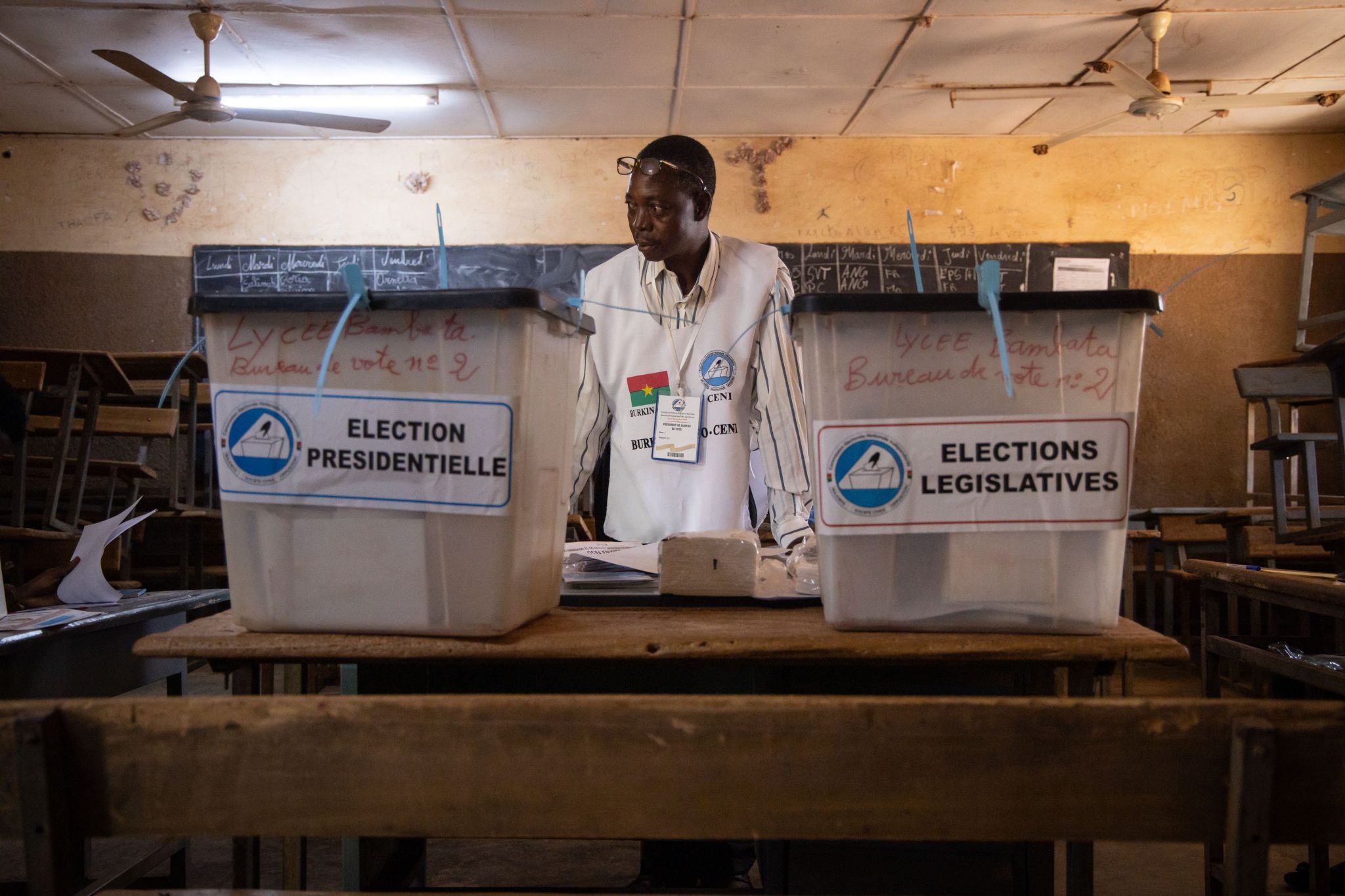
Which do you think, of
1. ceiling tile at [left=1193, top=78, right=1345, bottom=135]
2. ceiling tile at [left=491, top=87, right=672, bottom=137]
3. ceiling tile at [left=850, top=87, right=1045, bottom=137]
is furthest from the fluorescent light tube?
ceiling tile at [left=1193, top=78, right=1345, bottom=135]

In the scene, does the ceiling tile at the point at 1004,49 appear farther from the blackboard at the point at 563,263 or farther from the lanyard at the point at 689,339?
the lanyard at the point at 689,339

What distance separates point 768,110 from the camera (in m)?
5.19

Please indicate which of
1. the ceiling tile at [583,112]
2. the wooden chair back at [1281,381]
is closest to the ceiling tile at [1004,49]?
the ceiling tile at [583,112]

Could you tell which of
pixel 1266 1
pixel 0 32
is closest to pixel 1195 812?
pixel 1266 1

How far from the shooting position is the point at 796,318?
89 cm

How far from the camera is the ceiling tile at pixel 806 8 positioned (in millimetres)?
3979

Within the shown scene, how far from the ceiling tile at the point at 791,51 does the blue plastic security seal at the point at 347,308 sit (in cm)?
374

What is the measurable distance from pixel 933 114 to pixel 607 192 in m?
1.87

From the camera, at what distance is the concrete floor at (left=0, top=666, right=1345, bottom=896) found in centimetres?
229

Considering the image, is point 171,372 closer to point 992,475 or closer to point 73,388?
point 73,388

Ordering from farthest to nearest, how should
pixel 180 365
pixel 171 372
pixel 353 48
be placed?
pixel 353 48 → pixel 171 372 → pixel 180 365

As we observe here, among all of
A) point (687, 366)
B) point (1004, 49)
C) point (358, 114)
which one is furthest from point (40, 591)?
point (1004, 49)

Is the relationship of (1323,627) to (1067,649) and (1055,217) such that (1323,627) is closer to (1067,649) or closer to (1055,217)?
(1055,217)

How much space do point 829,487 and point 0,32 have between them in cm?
489
